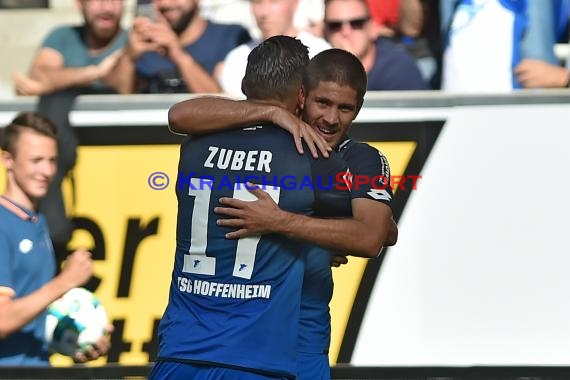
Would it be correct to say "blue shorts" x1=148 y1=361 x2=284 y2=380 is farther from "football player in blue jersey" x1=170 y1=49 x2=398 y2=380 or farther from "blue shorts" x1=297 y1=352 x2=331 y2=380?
"football player in blue jersey" x1=170 y1=49 x2=398 y2=380

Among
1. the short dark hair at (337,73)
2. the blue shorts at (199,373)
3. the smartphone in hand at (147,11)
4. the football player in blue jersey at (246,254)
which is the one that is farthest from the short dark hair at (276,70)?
the smartphone in hand at (147,11)

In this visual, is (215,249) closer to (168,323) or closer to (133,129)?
(168,323)

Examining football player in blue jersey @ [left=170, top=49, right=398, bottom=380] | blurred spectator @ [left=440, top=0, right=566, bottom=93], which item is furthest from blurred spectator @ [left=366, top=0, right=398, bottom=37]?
football player in blue jersey @ [left=170, top=49, right=398, bottom=380]

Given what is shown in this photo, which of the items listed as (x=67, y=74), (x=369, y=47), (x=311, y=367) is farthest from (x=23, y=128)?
(x=311, y=367)

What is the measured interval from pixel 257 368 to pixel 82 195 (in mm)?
3075

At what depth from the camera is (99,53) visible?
300 inches

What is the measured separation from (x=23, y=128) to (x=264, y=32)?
1.59m

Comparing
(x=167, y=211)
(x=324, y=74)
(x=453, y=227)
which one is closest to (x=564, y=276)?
(x=453, y=227)

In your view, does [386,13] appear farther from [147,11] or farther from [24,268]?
[24,268]

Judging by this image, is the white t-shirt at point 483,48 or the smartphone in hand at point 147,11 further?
the smartphone in hand at point 147,11

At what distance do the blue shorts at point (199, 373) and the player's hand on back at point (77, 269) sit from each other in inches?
108

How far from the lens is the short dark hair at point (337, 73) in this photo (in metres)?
4.80

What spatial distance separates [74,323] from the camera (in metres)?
6.89

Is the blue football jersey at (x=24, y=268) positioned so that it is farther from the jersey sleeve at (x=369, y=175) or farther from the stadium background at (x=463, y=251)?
the jersey sleeve at (x=369, y=175)
